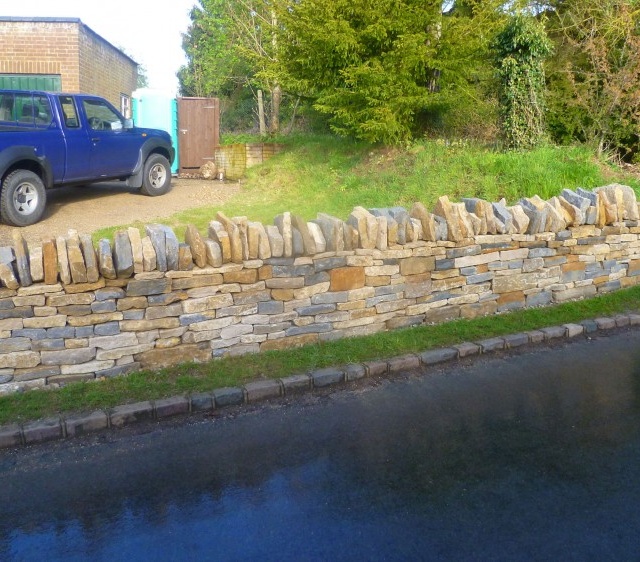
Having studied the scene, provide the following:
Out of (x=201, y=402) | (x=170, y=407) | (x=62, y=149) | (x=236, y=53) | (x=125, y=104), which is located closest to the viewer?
(x=170, y=407)

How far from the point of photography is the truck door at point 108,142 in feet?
38.2

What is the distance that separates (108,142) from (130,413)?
774cm

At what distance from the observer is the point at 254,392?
5.70 meters

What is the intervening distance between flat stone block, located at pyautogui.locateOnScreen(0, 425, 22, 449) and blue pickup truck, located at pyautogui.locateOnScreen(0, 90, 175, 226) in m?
5.72

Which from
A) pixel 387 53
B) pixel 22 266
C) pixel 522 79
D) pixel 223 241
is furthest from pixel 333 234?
pixel 522 79

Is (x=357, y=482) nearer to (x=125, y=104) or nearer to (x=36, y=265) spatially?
(x=36, y=265)

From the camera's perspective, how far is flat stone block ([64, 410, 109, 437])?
5074mm

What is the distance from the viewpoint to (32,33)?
1823cm

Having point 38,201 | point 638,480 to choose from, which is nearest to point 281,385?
point 638,480

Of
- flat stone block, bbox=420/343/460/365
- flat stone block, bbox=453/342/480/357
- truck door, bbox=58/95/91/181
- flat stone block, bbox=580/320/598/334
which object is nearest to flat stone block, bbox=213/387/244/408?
flat stone block, bbox=420/343/460/365

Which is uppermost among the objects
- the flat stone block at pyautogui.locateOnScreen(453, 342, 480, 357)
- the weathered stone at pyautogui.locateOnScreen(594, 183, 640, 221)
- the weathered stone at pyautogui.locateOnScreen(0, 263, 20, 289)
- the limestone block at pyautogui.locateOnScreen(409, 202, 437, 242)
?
the weathered stone at pyautogui.locateOnScreen(594, 183, 640, 221)

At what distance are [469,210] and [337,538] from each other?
5043 millimetres

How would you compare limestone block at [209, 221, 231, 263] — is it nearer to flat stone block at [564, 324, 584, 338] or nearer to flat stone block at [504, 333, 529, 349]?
flat stone block at [504, 333, 529, 349]

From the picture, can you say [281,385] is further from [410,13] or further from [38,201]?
[410,13]
